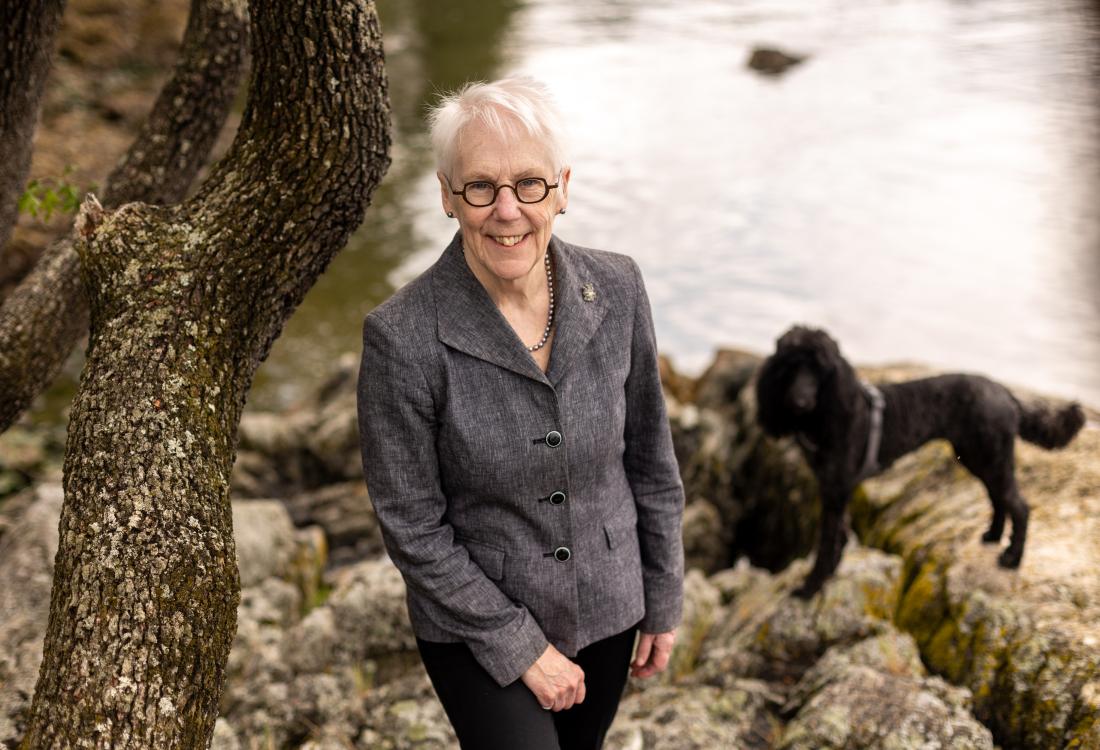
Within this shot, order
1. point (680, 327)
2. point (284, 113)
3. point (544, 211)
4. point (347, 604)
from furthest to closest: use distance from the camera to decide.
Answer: point (680, 327) → point (347, 604) → point (284, 113) → point (544, 211)

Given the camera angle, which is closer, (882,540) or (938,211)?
(882,540)

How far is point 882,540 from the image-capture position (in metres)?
4.96

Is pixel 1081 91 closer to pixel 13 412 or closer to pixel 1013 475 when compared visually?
pixel 1013 475

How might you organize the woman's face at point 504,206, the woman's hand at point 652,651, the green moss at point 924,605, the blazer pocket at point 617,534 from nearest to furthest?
the woman's face at point 504,206 < the blazer pocket at point 617,534 < the woman's hand at point 652,651 < the green moss at point 924,605

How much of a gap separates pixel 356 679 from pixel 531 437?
7.75ft

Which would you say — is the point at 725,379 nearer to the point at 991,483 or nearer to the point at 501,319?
the point at 991,483

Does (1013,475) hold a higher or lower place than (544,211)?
lower

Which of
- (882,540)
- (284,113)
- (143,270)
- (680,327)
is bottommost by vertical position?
(680,327)

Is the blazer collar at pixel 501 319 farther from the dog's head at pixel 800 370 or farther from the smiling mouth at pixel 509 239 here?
the dog's head at pixel 800 370

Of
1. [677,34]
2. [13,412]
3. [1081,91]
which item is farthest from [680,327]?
[677,34]

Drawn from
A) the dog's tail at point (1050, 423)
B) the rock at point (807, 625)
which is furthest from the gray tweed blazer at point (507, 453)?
the dog's tail at point (1050, 423)

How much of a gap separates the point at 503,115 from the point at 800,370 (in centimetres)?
235

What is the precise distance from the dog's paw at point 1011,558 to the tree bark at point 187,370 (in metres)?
3.00

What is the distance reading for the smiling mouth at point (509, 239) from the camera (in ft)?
6.91
